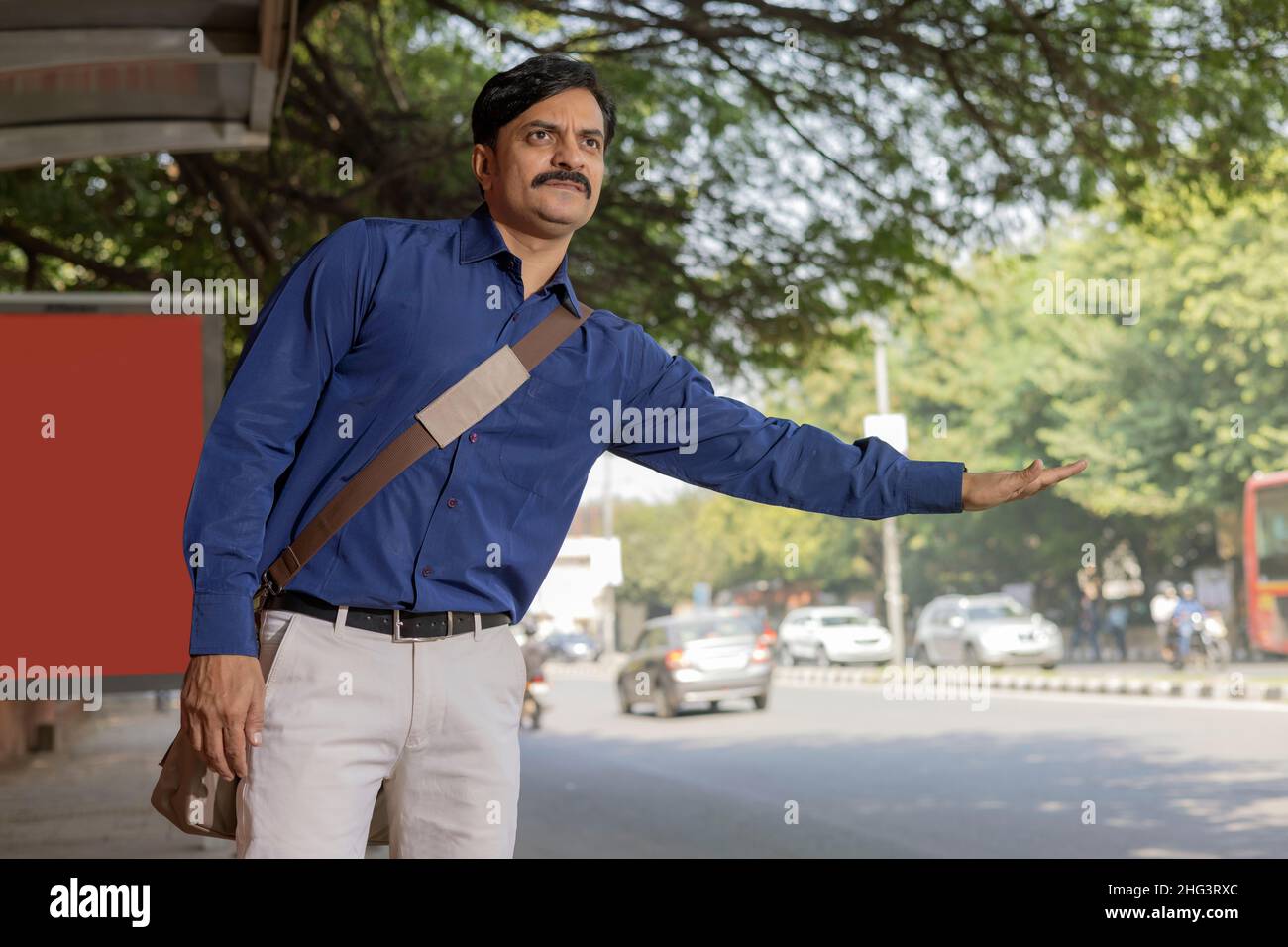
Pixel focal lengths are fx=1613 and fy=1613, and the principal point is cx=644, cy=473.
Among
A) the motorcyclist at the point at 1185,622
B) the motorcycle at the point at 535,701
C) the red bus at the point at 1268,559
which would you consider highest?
the red bus at the point at 1268,559

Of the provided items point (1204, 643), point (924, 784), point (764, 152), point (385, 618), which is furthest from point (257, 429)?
point (1204, 643)

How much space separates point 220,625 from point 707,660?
65.0 feet

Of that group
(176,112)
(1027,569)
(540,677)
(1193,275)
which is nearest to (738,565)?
(1027,569)

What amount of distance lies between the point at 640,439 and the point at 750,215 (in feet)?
29.4

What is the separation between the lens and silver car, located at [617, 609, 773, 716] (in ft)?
71.3

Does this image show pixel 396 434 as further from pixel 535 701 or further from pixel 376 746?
pixel 535 701

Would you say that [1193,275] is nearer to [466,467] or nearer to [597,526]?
[466,467]

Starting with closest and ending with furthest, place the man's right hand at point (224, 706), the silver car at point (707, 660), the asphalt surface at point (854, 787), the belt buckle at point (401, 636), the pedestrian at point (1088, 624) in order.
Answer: the man's right hand at point (224, 706) → the belt buckle at point (401, 636) → the asphalt surface at point (854, 787) → the silver car at point (707, 660) → the pedestrian at point (1088, 624)

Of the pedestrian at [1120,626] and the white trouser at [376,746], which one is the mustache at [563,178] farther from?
the pedestrian at [1120,626]

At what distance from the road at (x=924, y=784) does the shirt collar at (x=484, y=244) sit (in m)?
6.33

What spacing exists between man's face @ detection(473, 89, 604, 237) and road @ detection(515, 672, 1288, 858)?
6.42 meters

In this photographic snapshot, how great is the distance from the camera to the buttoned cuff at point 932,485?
2906 millimetres

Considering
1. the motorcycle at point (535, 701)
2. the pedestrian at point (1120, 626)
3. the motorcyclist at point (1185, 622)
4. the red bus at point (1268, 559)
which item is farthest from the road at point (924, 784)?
the pedestrian at point (1120, 626)

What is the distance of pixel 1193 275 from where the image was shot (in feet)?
103
